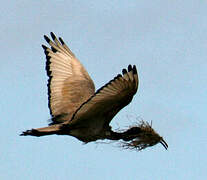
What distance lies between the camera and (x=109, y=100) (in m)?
13.8

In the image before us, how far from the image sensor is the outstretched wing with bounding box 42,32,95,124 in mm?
15352

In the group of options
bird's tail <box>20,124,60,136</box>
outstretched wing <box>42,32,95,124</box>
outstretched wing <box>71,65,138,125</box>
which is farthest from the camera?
outstretched wing <box>42,32,95,124</box>

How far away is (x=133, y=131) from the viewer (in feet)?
50.3

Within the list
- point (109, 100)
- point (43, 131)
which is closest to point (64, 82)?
point (43, 131)

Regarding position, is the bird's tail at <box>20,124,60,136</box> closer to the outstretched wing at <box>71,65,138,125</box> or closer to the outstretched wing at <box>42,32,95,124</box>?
the outstretched wing at <box>71,65,138,125</box>

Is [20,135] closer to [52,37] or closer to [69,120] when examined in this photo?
[69,120]

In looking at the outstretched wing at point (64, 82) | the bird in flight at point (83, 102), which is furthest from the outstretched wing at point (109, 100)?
the outstretched wing at point (64, 82)

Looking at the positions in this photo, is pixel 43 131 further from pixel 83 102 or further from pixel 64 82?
pixel 64 82

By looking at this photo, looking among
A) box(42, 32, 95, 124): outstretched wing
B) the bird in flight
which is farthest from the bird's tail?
box(42, 32, 95, 124): outstretched wing

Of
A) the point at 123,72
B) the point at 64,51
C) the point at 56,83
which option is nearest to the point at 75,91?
the point at 56,83

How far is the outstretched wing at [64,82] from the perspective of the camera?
15.4 metres

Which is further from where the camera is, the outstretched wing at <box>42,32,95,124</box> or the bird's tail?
the outstretched wing at <box>42,32,95,124</box>

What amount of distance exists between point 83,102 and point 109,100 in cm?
150

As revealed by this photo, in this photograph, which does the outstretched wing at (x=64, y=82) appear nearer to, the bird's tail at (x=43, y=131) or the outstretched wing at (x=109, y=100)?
the bird's tail at (x=43, y=131)
